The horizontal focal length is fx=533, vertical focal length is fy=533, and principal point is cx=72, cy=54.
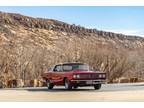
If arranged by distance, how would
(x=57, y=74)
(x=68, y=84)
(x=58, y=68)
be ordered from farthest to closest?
1. (x=58, y=68)
2. (x=57, y=74)
3. (x=68, y=84)

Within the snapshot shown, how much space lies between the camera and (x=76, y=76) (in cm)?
2553

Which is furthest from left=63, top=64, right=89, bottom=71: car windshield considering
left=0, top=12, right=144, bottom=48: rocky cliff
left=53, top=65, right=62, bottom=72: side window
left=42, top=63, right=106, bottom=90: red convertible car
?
left=0, top=12, right=144, bottom=48: rocky cliff

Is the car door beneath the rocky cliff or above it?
beneath

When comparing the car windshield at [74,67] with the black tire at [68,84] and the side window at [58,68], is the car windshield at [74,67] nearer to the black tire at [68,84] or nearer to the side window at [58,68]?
the side window at [58,68]

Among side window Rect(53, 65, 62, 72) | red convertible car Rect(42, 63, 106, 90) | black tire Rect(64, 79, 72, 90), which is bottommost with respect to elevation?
black tire Rect(64, 79, 72, 90)

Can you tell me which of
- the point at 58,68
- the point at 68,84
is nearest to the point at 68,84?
the point at 68,84

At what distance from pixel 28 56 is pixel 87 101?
61.3 feet

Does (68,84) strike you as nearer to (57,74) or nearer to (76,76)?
(76,76)

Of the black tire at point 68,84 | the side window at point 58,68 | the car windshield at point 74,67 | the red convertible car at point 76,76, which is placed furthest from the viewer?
the side window at point 58,68

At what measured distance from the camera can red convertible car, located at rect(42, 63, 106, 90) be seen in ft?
83.8

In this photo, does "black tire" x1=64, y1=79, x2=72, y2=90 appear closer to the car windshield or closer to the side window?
the car windshield

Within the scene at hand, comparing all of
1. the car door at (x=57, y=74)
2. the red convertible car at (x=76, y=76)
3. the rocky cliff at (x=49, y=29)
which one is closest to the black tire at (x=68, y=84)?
the red convertible car at (x=76, y=76)

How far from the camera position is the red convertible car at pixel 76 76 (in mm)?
25531

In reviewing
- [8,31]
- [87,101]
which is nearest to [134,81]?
[87,101]
